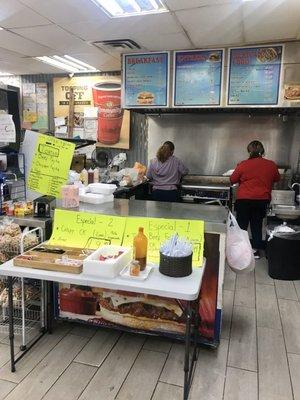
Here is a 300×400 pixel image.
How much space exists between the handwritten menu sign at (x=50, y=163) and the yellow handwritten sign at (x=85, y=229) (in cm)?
42

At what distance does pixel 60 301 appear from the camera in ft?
7.98

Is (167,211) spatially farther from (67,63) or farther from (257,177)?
(67,63)

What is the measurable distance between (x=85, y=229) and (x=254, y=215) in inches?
106

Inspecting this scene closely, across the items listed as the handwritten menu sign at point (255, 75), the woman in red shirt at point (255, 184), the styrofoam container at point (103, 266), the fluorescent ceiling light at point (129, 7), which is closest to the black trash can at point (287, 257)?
the woman in red shirt at point (255, 184)

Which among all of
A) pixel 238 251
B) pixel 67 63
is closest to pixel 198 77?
pixel 67 63

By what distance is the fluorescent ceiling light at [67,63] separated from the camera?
4887 millimetres

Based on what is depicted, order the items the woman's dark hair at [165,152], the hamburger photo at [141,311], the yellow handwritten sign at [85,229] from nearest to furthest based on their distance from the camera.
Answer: the yellow handwritten sign at [85,229] < the hamburger photo at [141,311] < the woman's dark hair at [165,152]

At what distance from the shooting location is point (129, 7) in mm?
3086

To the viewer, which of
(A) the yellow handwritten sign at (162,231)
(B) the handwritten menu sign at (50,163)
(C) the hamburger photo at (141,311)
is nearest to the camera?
(A) the yellow handwritten sign at (162,231)

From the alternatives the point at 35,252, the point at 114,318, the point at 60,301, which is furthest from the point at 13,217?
the point at 114,318

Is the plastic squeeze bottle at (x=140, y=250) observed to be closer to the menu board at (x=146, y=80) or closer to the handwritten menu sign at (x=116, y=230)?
the handwritten menu sign at (x=116, y=230)

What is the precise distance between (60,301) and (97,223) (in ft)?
2.41

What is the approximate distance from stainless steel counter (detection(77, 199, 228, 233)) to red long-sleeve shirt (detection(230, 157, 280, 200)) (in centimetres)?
170

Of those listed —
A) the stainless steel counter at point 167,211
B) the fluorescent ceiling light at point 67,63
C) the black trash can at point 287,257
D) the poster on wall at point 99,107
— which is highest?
the fluorescent ceiling light at point 67,63
